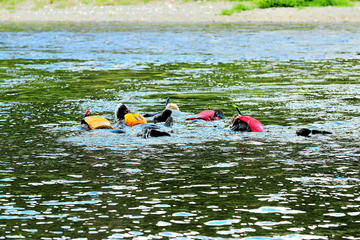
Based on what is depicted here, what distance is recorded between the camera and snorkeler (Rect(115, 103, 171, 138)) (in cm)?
1444

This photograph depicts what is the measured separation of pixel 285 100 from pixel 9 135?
759cm

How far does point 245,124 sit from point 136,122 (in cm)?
210

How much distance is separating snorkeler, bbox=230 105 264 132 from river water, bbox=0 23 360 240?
0.95 ft

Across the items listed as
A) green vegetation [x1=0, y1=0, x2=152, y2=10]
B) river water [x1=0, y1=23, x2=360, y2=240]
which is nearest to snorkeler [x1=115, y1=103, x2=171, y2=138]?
river water [x1=0, y1=23, x2=360, y2=240]

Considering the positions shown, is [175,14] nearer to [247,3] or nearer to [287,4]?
[247,3]

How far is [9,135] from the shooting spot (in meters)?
14.9

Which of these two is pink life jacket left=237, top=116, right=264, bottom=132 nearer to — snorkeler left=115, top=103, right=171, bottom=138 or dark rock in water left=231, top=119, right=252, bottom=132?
dark rock in water left=231, top=119, right=252, bottom=132

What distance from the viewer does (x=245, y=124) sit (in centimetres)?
1500

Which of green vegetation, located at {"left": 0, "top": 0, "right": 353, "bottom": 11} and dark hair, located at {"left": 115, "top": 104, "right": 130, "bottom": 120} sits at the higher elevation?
green vegetation, located at {"left": 0, "top": 0, "right": 353, "bottom": 11}

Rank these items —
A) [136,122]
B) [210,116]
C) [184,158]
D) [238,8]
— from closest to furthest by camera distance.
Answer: [184,158]
[136,122]
[210,116]
[238,8]

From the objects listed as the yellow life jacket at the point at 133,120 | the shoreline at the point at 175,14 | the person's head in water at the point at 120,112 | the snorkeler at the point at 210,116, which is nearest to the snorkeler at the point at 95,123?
the yellow life jacket at the point at 133,120

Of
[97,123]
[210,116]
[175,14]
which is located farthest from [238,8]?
[97,123]

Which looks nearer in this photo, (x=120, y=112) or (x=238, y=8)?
(x=120, y=112)

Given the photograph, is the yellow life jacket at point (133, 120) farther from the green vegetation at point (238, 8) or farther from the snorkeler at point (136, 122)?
the green vegetation at point (238, 8)
